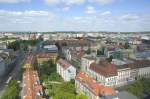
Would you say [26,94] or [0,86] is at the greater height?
[26,94]

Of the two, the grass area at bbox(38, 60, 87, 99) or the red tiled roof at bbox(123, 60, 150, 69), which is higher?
the red tiled roof at bbox(123, 60, 150, 69)

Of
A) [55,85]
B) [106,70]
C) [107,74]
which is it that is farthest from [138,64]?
[55,85]

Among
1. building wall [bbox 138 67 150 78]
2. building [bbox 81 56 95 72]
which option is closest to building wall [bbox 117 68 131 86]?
building wall [bbox 138 67 150 78]

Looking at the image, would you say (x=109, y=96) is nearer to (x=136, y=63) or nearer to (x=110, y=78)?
(x=110, y=78)

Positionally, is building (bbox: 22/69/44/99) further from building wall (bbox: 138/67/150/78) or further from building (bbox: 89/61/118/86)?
building wall (bbox: 138/67/150/78)

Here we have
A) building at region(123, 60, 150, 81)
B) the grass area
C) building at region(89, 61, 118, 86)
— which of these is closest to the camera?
the grass area

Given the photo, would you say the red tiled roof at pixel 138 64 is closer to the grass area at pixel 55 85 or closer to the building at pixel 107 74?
the building at pixel 107 74

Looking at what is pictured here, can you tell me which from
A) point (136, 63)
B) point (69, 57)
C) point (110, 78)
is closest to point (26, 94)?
point (110, 78)

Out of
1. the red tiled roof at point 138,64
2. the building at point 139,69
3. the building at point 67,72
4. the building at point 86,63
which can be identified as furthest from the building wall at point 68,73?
the building at point 139,69

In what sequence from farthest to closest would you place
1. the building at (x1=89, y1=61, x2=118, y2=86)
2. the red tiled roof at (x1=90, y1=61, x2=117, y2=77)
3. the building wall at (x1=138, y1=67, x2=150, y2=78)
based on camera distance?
the building wall at (x1=138, y1=67, x2=150, y2=78)
the red tiled roof at (x1=90, y1=61, x2=117, y2=77)
the building at (x1=89, y1=61, x2=118, y2=86)
